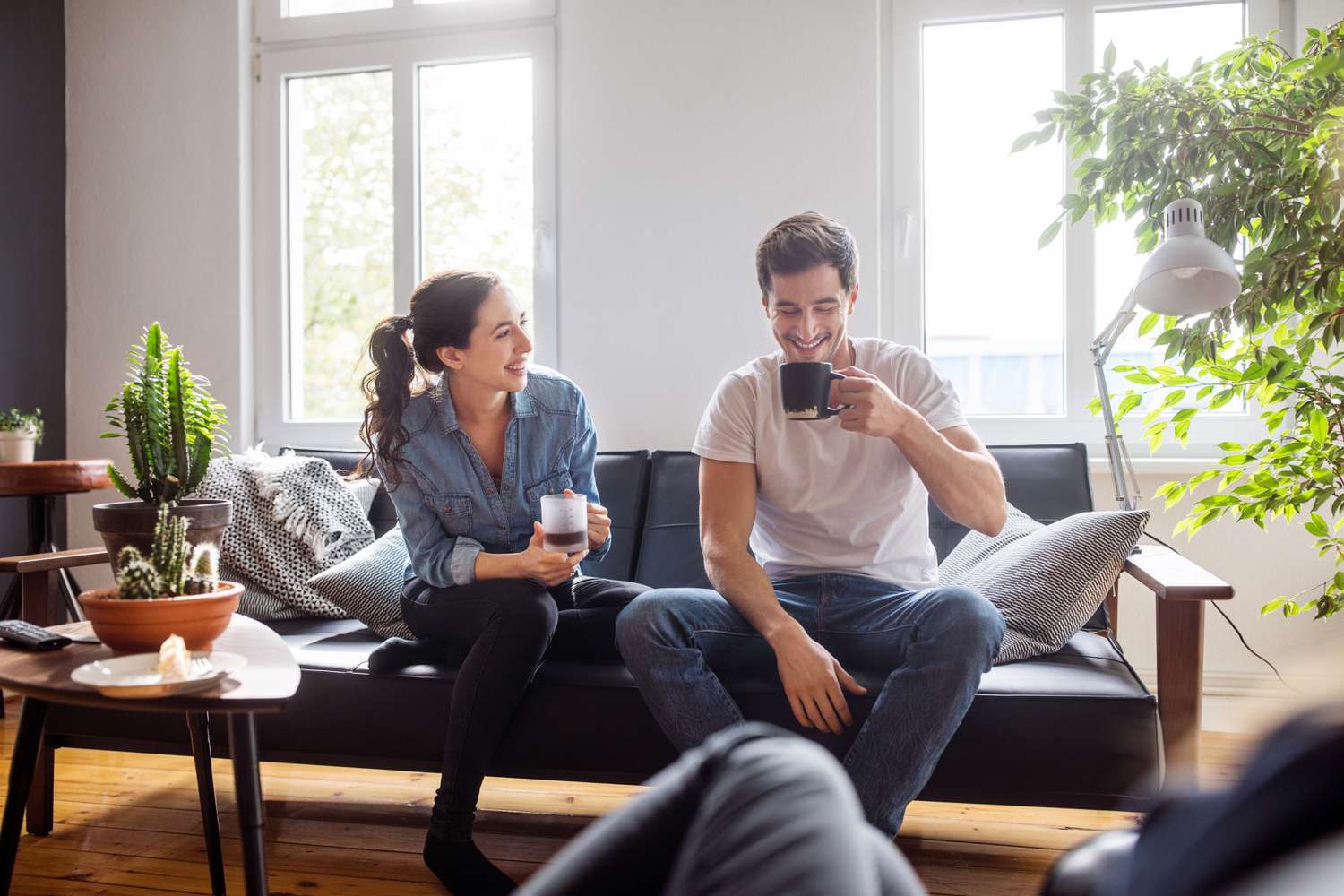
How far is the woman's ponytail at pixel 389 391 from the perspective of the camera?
6.47ft

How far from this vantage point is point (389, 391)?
2.01m

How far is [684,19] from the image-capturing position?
3.10 meters

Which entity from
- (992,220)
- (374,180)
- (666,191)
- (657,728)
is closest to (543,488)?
(657,728)

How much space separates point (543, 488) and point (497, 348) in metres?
0.29

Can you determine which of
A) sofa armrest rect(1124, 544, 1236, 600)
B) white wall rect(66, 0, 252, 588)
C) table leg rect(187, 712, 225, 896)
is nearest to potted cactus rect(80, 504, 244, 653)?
table leg rect(187, 712, 225, 896)

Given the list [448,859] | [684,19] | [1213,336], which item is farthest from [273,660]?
[684,19]

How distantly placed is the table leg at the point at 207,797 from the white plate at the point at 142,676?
0.43 metres

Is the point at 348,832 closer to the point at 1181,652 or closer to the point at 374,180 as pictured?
the point at 1181,652

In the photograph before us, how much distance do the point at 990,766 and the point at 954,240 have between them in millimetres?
1866

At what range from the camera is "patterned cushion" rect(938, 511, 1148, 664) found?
1.86 meters

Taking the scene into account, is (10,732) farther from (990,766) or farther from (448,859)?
(990,766)

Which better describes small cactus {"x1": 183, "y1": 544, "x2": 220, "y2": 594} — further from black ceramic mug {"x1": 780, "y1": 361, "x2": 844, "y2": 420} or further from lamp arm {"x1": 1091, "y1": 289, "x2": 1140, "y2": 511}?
lamp arm {"x1": 1091, "y1": 289, "x2": 1140, "y2": 511}

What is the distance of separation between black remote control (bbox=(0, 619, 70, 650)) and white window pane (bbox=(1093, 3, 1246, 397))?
2.65m

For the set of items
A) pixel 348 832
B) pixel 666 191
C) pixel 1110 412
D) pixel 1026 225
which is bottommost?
pixel 348 832
